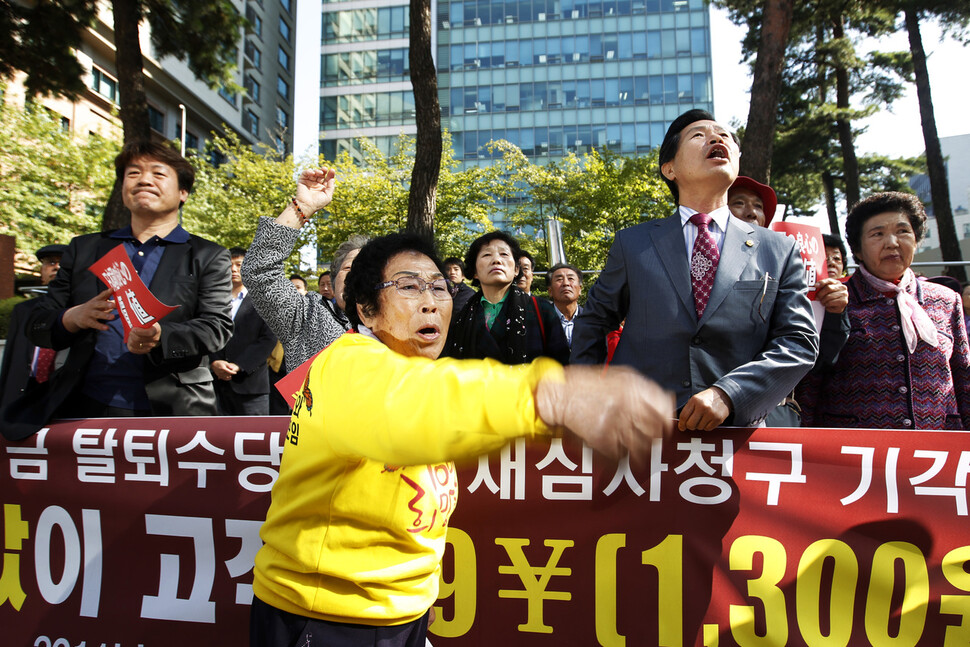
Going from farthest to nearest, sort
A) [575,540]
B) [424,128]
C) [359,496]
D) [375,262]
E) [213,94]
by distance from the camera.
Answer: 1. [213,94]
2. [424,128]
3. [575,540]
4. [375,262]
5. [359,496]

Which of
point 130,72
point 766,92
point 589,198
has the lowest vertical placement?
point 766,92

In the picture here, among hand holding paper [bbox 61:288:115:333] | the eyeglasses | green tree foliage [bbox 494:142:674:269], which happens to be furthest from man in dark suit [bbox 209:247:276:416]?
green tree foliage [bbox 494:142:674:269]

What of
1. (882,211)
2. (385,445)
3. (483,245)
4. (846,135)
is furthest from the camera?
(846,135)

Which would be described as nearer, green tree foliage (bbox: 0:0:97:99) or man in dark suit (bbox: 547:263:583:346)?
man in dark suit (bbox: 547:263:583:346)

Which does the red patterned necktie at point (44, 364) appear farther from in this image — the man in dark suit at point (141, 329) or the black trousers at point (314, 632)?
the black trousers at point (314, 632)

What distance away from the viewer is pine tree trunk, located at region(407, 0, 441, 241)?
7.57m

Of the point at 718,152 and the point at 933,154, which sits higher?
the point at 933,154

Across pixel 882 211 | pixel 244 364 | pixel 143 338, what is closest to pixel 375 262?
pixel 143 338

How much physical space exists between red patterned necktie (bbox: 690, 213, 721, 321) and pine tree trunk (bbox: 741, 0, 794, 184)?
484 centimetres

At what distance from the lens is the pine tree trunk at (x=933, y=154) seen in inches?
620

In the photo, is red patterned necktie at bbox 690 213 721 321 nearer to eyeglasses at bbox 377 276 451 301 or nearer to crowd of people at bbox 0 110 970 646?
crowd of people at bbox 0 110 970 646

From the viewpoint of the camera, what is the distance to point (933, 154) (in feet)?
54.2

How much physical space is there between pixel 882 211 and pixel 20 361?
4.08 metres

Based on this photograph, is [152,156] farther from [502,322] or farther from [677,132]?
[677,132]
